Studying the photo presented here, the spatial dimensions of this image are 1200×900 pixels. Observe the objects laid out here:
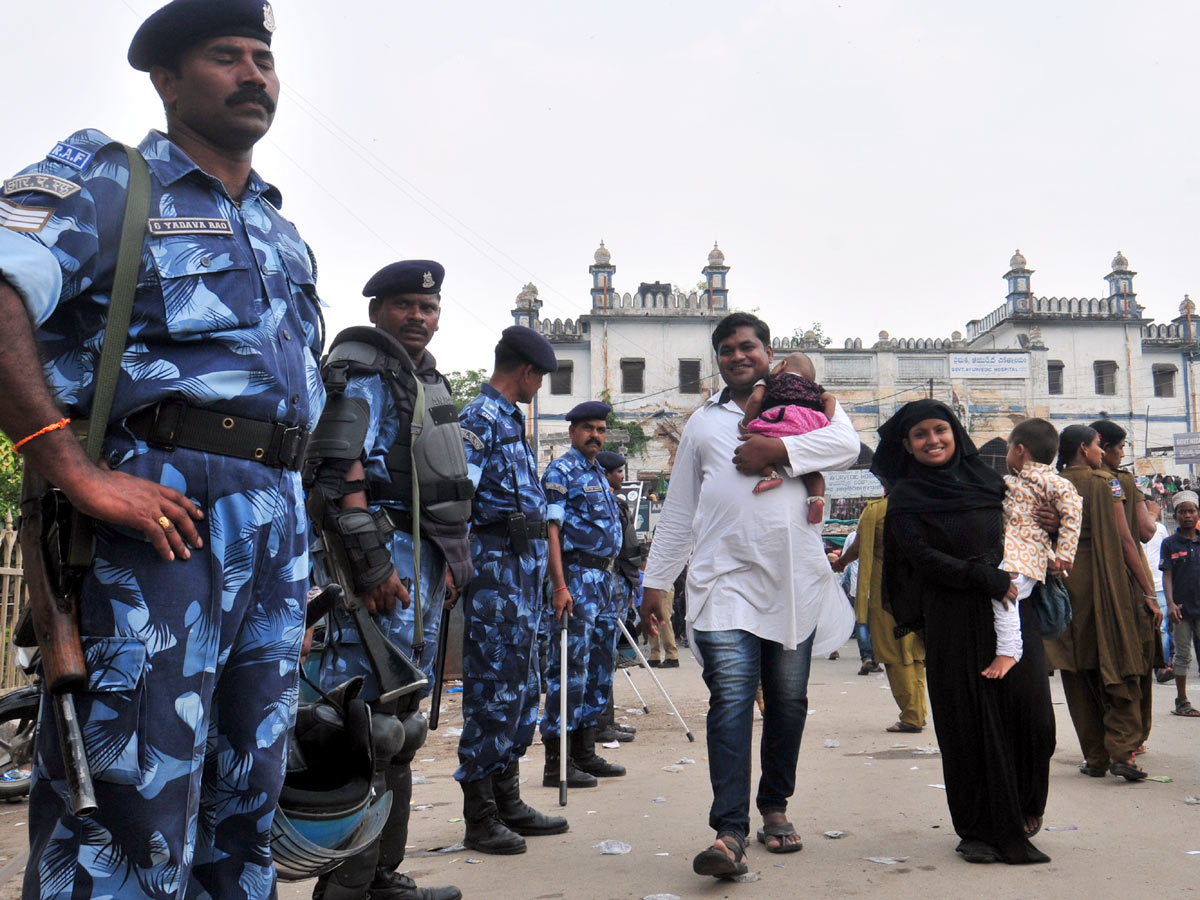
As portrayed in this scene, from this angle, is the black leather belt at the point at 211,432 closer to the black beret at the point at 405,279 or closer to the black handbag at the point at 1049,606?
the black beret at the point at 405,279

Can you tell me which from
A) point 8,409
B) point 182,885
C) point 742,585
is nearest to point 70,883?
point 182,885

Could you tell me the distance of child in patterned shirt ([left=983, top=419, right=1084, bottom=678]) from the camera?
478 cm

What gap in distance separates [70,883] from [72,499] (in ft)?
2.30

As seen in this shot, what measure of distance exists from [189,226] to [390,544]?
2.03m

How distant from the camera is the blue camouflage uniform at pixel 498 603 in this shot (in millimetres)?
5117

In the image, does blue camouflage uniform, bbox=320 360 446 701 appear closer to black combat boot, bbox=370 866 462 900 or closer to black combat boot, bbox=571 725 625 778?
black combat boot, bbox=370 866 462 900

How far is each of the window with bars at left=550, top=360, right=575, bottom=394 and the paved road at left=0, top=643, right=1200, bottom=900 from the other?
34782 millimetres

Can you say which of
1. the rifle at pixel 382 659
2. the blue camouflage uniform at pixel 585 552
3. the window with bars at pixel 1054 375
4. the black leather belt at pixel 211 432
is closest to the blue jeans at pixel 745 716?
the rifle at pixel 382 659

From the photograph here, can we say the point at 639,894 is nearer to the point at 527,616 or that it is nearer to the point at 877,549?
the point at 527,616

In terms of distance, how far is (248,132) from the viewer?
2559 millimetres

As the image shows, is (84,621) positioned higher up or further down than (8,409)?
further down

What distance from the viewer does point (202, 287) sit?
7.72 ft

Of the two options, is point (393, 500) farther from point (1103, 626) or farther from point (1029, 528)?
point (1103, 626)

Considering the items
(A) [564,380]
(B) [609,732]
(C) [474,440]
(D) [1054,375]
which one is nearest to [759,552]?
(C) [474,440]
